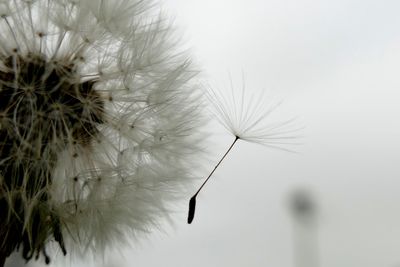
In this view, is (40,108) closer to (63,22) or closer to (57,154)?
(57,154)

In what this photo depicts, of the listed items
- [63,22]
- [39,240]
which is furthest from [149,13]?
[39,240]

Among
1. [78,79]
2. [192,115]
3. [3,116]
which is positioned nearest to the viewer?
[3,116]

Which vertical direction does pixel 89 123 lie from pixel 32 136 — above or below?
above

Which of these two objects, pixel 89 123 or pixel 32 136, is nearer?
pixel 32 136

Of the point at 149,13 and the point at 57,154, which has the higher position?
the point at 149,13

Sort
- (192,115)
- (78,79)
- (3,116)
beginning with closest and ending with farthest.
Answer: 1. (3,116)
2. (78,79)
3. (192,115)
